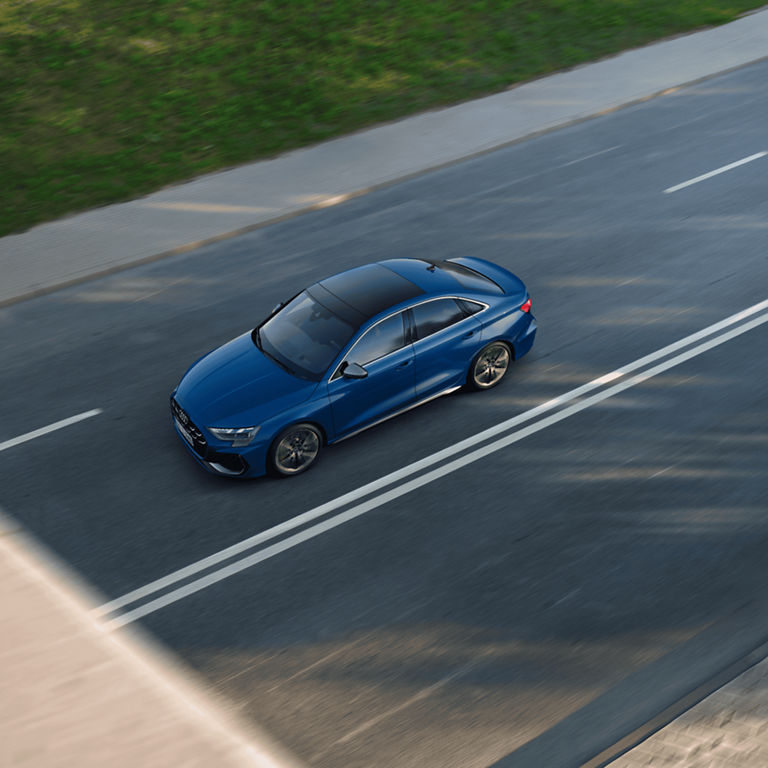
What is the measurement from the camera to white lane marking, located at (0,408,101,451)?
34.8ft

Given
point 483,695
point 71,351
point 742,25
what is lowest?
point 483,695

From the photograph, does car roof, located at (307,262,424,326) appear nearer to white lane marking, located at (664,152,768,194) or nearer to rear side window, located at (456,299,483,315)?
rear side window, located at (456,299,483,315)

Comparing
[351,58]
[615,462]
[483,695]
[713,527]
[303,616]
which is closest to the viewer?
[483,695]

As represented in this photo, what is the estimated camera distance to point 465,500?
9.33m

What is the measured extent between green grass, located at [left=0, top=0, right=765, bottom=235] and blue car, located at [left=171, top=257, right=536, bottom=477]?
721 centimetres

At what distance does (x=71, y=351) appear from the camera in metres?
12.3

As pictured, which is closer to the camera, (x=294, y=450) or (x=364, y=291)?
(x=294, y=450)

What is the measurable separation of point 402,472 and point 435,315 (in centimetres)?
184

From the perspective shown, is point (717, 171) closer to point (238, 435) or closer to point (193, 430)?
point (238, 435)

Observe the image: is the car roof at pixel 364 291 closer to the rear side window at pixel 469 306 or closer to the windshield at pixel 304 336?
the windshield at pixel 304 336

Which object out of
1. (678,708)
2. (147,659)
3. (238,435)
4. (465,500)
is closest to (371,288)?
(238,435)

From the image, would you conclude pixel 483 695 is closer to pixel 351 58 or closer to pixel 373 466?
pixel 373 466

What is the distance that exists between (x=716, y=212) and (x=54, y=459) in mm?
10399

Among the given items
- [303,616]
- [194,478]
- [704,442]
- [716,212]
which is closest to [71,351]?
[194,478]
